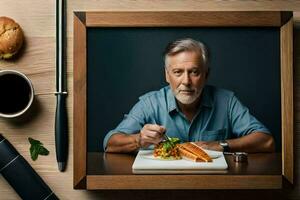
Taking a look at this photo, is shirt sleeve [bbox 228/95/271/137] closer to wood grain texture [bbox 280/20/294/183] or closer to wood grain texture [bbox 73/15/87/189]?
wood grain texture [bbox 280/20/294/183]

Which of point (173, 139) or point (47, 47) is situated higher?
point (47, 47)

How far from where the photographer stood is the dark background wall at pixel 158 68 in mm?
875

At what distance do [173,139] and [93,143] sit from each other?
0.14 m

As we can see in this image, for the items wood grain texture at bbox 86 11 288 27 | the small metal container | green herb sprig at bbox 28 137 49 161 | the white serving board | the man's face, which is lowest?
the white serving board

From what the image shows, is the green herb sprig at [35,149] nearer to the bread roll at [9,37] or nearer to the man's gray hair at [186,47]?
the bread roll at [9,37]

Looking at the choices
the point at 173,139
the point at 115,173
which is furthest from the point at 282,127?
the point at 115,173

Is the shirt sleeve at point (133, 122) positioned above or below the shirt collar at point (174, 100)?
below

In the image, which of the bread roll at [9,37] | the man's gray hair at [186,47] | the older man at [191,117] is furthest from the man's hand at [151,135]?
the bread roll at [9,37]

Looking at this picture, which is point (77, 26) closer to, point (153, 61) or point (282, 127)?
point (153, 61)

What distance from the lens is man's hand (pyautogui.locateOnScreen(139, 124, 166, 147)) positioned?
0.87 meters

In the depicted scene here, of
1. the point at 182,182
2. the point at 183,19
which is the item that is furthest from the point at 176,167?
the point at 183,19

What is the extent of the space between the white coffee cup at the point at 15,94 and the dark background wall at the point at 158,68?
107mm

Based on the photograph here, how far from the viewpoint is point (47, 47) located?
92 cm

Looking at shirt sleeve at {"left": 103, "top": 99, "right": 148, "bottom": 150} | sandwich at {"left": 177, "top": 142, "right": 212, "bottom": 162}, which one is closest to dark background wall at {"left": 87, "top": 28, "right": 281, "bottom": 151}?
shirt sleeve at {"left": 103, "top": 99, "right": 148, "bottom": 150}
